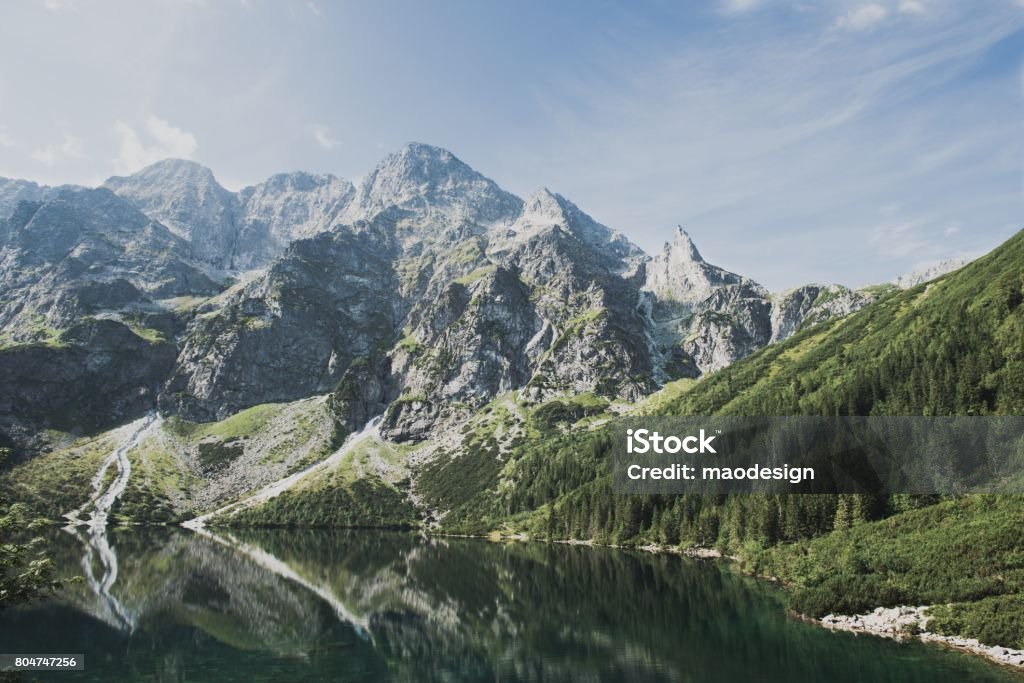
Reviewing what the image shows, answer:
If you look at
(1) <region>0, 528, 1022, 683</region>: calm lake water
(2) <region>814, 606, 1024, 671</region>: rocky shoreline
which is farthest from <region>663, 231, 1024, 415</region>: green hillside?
(2) <region>814, 606, 1024, 671</region>: rocky shoreline

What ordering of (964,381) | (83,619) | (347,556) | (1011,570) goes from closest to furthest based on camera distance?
(1011,570)
(83,619)
(964,381)
(347,556)

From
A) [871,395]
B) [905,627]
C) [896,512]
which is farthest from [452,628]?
[871,395]

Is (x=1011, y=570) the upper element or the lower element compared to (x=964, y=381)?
lower

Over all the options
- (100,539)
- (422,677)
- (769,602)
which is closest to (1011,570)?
(769,602)

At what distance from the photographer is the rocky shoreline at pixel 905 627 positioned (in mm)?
49603

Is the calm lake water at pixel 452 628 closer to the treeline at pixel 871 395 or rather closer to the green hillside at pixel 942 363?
the treeline at pixel 871 395

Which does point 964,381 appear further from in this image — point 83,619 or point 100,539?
point 100,539

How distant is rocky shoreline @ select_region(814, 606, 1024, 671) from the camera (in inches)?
1953

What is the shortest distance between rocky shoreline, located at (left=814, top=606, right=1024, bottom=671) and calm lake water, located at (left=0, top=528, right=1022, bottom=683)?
2097mm

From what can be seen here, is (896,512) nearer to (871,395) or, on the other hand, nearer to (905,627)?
(905,627)

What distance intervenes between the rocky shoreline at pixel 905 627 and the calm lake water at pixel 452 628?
2.10 metres

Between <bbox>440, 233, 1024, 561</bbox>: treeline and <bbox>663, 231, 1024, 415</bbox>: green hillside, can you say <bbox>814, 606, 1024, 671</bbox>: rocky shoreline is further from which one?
<bbox>663, 231, 1024, 415</bbox>: green hillside

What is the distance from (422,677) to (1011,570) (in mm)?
60123

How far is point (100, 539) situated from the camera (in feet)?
611
